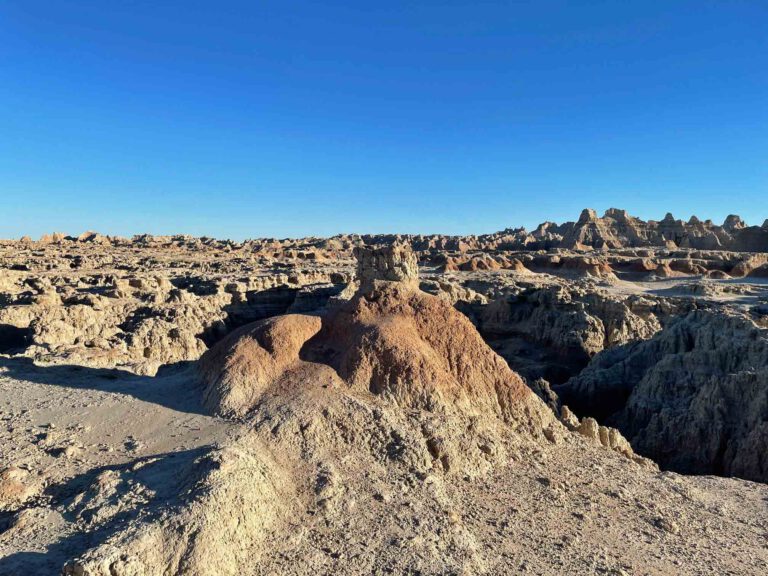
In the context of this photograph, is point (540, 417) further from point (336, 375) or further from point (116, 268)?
point (116, 268)

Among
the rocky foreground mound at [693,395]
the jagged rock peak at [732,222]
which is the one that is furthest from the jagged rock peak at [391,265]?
the jagged rock peak at [732,222]

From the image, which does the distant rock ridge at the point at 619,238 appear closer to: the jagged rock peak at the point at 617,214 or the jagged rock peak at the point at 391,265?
the jagged rock peak at the point at 617,214

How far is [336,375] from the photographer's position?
10.3 meters

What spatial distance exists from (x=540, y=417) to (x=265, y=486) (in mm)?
6265

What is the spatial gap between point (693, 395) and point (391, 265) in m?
10.3

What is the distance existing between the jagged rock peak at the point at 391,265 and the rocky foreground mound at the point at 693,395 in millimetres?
8723

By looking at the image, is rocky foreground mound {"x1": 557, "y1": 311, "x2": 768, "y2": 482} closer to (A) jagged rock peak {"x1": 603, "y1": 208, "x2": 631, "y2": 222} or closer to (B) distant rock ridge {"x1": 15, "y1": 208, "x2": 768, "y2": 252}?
(B) distant rock ridge {"x1": 15, "y1": 208, "x2": 768, "y2": 252}

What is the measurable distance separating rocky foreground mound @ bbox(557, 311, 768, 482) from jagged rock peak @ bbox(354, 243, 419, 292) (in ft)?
28.6

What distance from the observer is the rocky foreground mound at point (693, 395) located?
45.4 ft

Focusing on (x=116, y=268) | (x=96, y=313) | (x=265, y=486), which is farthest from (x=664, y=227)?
(x=265, y=486)

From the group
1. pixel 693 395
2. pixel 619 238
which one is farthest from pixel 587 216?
pixel 693 395

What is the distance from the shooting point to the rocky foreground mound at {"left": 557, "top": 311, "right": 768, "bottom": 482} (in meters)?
13.8

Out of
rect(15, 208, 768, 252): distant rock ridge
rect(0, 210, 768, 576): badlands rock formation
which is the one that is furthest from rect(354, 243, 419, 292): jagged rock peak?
rect(15, 208, 768, 252): distant rock ridge

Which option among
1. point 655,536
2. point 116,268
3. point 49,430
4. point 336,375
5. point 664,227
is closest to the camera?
point 655,536
